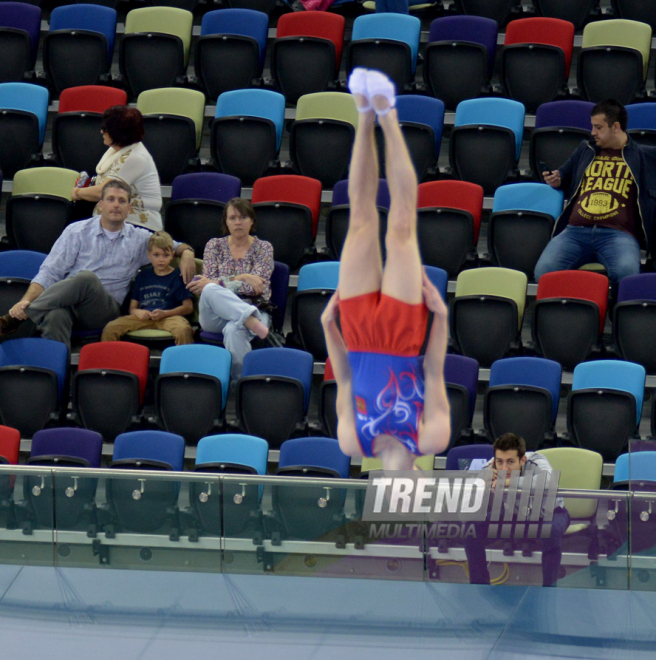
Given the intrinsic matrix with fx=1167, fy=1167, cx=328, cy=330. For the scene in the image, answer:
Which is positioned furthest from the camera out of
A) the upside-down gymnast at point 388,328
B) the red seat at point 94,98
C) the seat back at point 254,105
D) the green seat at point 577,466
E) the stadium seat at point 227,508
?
the red seat at point 94,98

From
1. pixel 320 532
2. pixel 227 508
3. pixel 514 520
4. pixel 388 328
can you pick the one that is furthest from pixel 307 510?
pixel 388 328

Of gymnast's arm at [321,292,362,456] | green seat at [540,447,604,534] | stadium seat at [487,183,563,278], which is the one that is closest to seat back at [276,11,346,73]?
stadium seat at [487,183,563,278]

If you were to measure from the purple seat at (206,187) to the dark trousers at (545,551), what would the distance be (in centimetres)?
282

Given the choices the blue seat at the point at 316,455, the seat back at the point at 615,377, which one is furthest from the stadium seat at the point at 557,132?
the blue seat at the point at 316,455

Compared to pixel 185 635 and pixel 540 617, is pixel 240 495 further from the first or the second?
pixel 540 617

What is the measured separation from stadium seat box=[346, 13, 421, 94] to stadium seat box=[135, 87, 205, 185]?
3.44 feet

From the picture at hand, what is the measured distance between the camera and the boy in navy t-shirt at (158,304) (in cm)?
637

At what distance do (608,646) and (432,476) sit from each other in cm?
100

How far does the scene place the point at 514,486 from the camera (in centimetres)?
494

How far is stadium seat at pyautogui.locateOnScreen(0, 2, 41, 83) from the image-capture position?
778cm

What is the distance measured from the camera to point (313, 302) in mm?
6367

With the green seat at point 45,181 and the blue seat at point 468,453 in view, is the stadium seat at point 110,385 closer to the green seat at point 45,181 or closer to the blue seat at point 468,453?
the green seat at point 45,181

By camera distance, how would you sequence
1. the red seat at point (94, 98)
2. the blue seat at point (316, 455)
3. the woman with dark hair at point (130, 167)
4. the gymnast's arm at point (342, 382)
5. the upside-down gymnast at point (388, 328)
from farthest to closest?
the red seat at point (94, 98) < the woman with dark hair at point (130, 167) < the blue seat at point (316, 455) < the gymnast's arm at point (342, 382) < the upside-down gymnast at point (388, 328)

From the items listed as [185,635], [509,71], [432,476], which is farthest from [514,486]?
[509,71]
